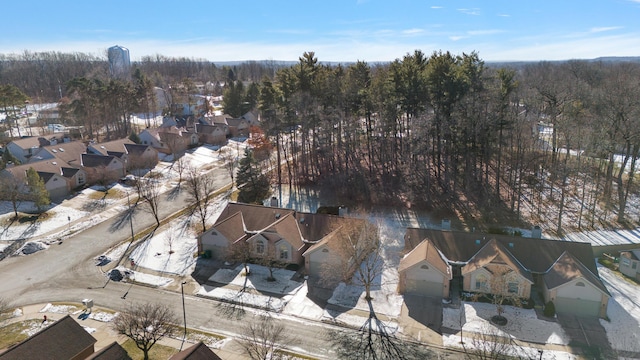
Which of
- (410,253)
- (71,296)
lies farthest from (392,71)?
(71,296)

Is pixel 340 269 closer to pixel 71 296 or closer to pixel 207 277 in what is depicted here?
pixel 207 277

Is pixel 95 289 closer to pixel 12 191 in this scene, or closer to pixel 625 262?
pixel 12 191

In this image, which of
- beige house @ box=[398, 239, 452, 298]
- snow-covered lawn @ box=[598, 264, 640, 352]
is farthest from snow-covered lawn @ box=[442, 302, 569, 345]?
snow-covered lawn @ box=[598, 264, 640, 352]

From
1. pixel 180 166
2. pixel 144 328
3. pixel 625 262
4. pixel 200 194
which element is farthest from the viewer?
pixel 180 166

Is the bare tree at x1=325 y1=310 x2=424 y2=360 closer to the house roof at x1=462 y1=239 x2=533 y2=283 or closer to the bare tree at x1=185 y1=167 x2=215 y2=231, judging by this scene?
the house roof at x1=462 y1=239 x2=533 y2=283

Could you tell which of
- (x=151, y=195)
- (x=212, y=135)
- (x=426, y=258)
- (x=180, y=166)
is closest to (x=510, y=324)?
(x=426, y=258)

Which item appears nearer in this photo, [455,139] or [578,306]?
[578,306]
